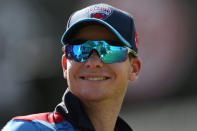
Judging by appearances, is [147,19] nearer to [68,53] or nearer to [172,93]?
[172,93]

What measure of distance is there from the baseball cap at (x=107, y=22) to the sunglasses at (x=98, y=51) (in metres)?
0.06

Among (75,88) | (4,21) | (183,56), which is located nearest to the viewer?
(75,88)

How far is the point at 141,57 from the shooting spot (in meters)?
9.41

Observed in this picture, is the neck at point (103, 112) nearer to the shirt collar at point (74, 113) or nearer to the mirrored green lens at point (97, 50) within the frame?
the shirt collar at point (74, 113)

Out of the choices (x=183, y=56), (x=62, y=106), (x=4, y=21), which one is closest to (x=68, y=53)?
(x=62, y=106)

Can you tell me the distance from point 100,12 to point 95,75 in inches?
14.2

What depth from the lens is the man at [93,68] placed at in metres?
2.79

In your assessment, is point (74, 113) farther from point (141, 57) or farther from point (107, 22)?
point (141, 57)

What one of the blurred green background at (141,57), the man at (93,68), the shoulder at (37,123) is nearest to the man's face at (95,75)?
the man at (93,68)

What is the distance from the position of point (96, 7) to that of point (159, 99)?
22.3 feet

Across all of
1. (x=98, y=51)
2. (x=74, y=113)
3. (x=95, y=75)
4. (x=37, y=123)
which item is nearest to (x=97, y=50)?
(x=98, y=51)

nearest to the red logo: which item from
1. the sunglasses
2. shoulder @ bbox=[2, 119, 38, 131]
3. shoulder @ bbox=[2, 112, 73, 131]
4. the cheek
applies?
the sunglasses

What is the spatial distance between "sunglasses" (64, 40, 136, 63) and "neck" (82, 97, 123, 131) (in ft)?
0.81

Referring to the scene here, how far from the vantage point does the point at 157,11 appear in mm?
9617
